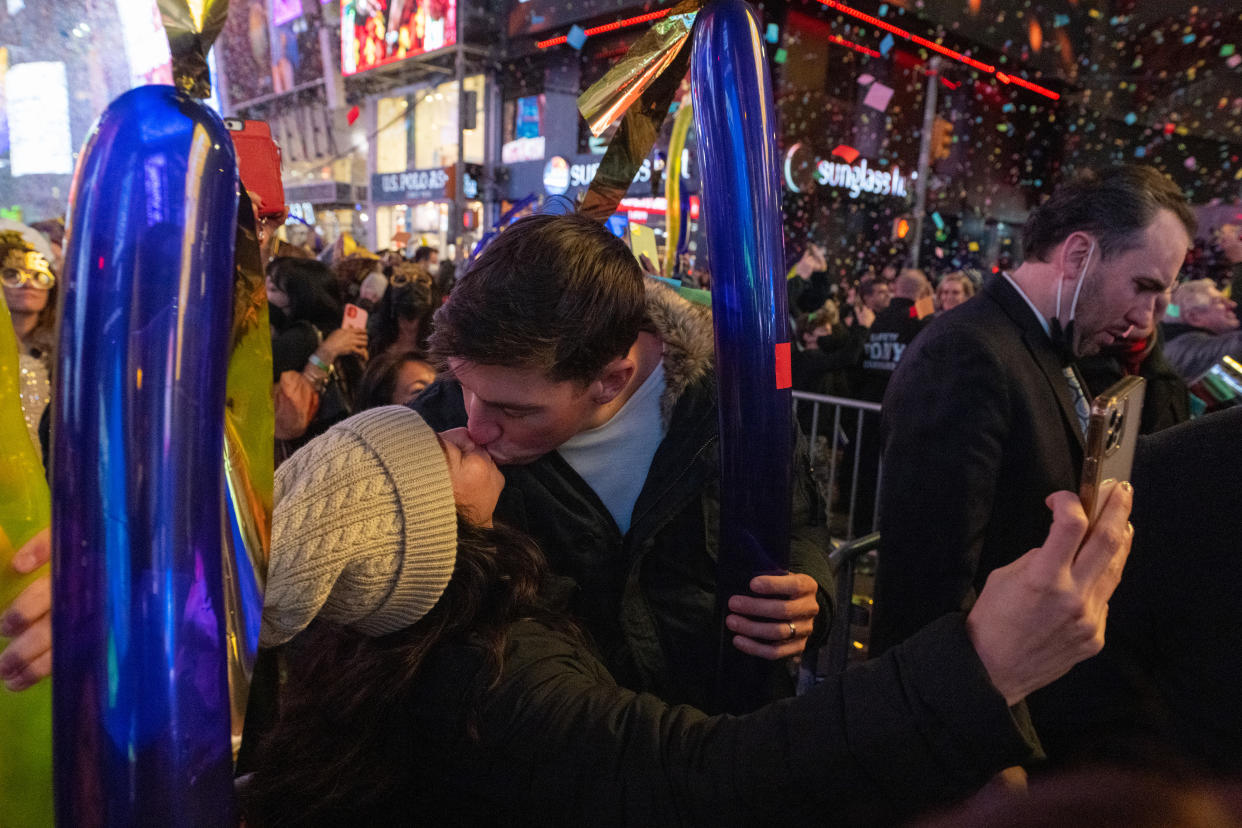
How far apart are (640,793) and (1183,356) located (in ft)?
13.2

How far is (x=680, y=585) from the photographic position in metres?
1.45

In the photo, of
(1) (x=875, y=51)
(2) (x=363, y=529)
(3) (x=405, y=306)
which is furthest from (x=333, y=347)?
(1) (x=875, y=51)

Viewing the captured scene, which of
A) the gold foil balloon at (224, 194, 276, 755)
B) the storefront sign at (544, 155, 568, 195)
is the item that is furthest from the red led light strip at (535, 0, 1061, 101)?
the gold foil balloon at (224, 194, 276, 755)

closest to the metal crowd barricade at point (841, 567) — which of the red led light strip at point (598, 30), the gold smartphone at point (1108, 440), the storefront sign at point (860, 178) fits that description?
the gold smartphone at point (1108, 440)

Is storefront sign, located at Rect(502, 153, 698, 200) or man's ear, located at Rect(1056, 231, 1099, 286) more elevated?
storefront sign, located at Rect(502, 153, 698, 200)

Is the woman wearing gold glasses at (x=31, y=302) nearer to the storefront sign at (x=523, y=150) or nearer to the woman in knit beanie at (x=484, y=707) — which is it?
the woman in knit beanie at (x=484, y=707)

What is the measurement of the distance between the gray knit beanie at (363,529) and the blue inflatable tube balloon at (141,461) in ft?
0.95

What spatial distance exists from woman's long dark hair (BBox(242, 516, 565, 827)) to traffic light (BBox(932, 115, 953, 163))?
14337 mm

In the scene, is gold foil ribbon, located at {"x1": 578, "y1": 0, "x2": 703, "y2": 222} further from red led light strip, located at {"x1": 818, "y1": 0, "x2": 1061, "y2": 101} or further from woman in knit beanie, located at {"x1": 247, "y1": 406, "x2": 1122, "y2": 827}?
red led light strip, located at {"x1": 818, "y1": 0, "x2": 1061, "y2": 101}

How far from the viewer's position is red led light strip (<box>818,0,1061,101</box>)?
12.3 m

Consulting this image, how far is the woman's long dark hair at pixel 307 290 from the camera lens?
352 centimetres

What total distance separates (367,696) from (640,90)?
925 mm

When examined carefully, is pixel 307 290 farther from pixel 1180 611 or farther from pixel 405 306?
pixel 1180 611

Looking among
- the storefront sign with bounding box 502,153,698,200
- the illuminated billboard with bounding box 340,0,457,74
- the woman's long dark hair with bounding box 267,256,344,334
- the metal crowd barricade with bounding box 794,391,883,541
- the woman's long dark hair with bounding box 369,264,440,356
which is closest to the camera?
the woman's long dark hair with bounding box 369,264,440,356
